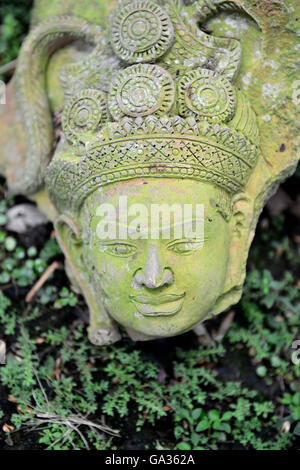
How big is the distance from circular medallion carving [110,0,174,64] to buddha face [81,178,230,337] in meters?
0.67

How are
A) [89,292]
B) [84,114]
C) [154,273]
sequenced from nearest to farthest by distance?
[154,273] → [84,114] → [89,292]

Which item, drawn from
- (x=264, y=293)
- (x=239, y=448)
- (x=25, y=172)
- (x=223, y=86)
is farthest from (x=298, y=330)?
(x=25, y=172)

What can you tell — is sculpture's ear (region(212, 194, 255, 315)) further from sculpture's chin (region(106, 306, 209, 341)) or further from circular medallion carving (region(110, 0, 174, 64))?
circular medallion carving (region(110, 0, 174, 64))

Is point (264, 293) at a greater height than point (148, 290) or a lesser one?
lesser

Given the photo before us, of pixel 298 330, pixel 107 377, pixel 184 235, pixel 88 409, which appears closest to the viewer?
pixel 184 235

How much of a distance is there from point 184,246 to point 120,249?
32cm

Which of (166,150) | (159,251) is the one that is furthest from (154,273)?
(166,150)

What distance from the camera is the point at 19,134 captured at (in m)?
3.49

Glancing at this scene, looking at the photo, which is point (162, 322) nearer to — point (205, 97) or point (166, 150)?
point (166, 150)

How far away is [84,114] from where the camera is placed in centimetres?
296

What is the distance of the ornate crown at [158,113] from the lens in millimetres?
2742

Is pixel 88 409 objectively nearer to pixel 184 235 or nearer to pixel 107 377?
pixel 107 377

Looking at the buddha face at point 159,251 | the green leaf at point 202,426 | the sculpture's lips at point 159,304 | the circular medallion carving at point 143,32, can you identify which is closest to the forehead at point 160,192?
the buddha face at point 159,251

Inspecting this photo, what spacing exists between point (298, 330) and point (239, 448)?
2.97 ft
